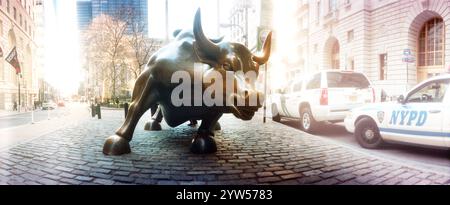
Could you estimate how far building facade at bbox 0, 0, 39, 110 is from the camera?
2.35 meters

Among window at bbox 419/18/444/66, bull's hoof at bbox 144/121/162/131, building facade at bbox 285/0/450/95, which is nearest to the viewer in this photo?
window at bbox 419/18/444/66

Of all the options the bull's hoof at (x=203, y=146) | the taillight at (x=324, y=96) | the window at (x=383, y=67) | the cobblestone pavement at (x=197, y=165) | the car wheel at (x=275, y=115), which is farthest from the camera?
the car wheel at (x=275, y=115)

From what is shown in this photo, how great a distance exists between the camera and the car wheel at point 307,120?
4987mm

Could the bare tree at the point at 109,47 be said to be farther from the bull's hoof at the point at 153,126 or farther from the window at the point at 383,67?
the window at the point at 383,67

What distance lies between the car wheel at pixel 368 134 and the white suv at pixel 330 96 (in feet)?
1.67

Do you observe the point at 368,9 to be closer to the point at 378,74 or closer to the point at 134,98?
the point at 378,74

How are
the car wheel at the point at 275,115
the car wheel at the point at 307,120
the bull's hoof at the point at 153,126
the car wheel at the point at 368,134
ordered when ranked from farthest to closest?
the car wheel at the point at 275,115, the car wheel at the point at 307,120, the bull's hoof at the point at 153,126, the car wheel at the point at 368,134

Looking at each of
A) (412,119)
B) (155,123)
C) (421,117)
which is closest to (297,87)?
(412,119)

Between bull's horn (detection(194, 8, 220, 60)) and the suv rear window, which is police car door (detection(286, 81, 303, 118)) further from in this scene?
bull's horn (detection(194, 8, 220, 60))

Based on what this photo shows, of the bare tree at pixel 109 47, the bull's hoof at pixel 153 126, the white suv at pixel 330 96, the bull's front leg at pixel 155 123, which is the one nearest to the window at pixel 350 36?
the white suv at pixel 330 96

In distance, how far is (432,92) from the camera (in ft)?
9.77

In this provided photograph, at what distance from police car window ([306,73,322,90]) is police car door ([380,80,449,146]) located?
1.57 m

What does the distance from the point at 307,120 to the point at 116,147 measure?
395 cm

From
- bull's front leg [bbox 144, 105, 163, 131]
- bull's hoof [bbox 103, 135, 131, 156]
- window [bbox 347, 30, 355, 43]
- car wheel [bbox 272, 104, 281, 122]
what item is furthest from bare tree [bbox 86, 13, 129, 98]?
car wheel [bbox 272, 104, 281, 122]
